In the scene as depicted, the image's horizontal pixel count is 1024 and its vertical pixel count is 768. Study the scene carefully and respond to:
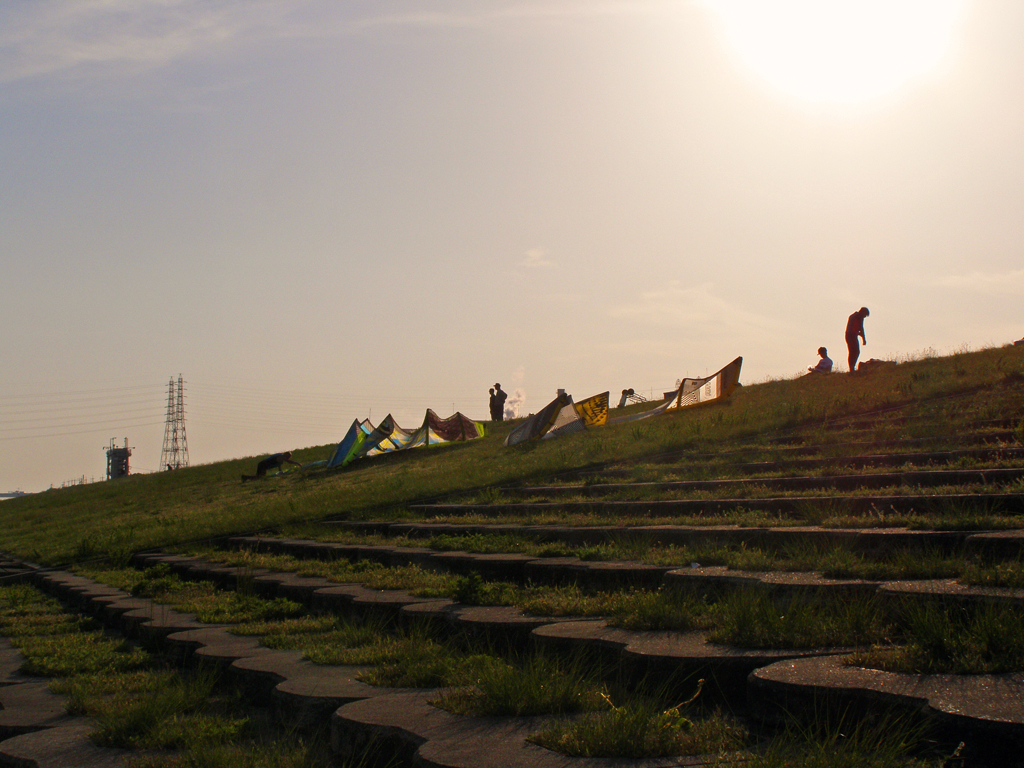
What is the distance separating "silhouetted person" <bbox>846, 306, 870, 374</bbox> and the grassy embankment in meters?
1.27

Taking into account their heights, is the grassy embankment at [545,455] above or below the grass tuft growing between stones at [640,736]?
above

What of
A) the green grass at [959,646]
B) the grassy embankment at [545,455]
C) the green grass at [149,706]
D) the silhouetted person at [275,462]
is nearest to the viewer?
the green grass at [959,646]

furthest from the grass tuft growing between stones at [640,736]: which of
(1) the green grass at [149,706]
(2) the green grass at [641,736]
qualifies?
(1) the green grass at [149,706]

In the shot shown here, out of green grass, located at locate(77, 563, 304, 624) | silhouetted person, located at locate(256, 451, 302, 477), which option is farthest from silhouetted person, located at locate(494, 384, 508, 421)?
green grass, located at locate(77, 563, 304, 624)

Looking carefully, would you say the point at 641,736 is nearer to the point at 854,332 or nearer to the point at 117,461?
the point at 854,332

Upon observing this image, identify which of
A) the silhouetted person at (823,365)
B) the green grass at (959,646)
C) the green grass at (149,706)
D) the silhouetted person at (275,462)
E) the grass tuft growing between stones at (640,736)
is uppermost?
the silhouetted person at (823,365)

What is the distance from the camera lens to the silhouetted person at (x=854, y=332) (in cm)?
1992

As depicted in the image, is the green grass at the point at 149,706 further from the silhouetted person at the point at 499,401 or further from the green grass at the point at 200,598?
the silhouetted person at the point at 499,401

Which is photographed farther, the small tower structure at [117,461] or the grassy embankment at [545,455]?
the small tower structure at [117,461]

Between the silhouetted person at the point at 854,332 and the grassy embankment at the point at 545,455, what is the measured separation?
1270 mm

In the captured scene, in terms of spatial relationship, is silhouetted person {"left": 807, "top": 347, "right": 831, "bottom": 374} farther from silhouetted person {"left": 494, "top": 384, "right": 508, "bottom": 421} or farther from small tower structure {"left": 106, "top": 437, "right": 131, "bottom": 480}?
small tower structure {"left": 106, "top": 437, "right": 131, "bottom": 480}

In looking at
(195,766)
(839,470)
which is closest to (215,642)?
(195,766)

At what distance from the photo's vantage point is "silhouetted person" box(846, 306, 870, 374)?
65.4 ft

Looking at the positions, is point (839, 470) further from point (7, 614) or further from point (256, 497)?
point (256, 497)
